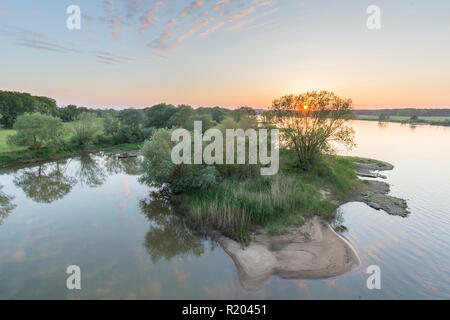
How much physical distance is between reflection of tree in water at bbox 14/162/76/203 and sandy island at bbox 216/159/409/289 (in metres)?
19.2

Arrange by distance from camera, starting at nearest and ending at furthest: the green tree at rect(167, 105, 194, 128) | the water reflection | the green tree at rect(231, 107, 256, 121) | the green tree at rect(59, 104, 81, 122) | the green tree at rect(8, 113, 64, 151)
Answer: the water reflection → the green tree at rect(8, 113, 64, 151) → the green tree at rect(231, 107, 256, 121) → the green tree at rect(167, 105, 194, 128) → the green tree at rect(59, 104, 81, 122)

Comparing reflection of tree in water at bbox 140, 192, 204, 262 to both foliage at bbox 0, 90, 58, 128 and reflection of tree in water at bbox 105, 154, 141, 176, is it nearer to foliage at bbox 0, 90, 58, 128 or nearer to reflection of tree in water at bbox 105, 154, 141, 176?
reflection of tree in water at bbox 105, 154, 141, 176

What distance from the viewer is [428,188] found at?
21.6 m

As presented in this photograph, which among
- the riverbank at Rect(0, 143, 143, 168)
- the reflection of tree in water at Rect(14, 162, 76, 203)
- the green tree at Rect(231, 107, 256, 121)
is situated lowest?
the reflection of tree in water at Rect(14, 162, 76, 203)

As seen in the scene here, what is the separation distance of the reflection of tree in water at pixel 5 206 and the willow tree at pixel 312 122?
88.9 feet

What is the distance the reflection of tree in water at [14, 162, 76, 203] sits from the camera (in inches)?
805

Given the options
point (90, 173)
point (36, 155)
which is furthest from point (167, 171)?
point (36, 155)

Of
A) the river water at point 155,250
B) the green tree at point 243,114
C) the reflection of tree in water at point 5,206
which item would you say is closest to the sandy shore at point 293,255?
the river water at point 155,250

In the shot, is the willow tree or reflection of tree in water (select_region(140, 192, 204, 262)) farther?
the willow tree

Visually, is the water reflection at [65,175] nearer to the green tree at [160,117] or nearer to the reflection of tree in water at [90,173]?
the reflection of tree in water at [90,173]

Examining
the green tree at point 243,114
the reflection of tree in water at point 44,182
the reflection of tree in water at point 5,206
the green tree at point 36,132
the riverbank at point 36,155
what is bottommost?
the reflection of tree in water at point 5,206

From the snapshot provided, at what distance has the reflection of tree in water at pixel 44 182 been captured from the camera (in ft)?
67.1

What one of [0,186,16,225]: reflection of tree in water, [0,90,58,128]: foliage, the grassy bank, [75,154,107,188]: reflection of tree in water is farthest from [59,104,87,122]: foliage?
the grassy bank
